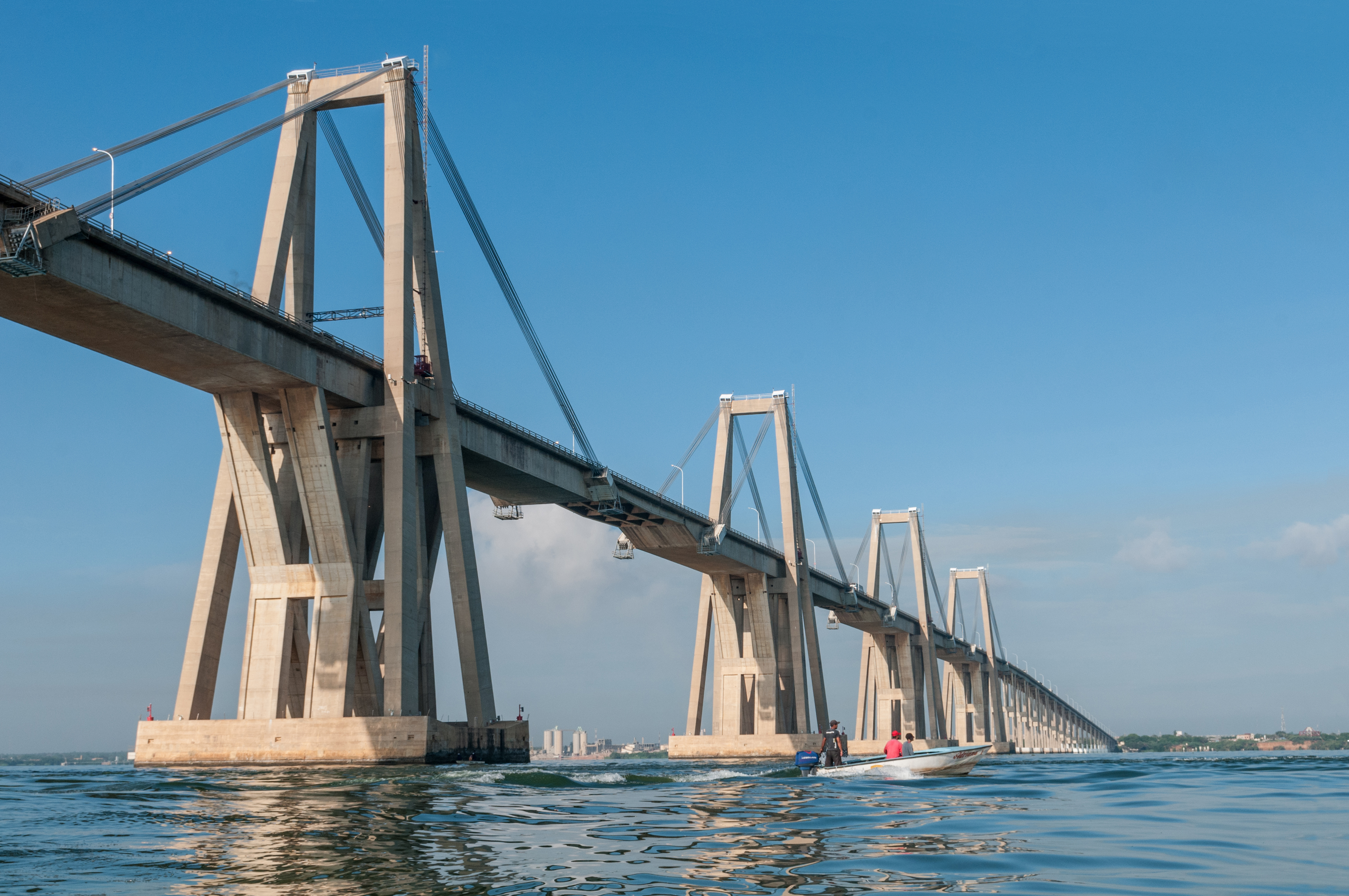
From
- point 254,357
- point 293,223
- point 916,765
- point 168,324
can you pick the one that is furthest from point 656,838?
point 293,223

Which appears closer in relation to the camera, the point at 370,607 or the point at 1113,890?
the point at 1113,890

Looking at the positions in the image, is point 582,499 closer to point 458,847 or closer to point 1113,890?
point 458,847

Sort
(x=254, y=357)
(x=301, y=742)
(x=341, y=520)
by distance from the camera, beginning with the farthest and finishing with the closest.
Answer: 1. (x=341, y=520)
2. (x=301, y=742)
3. (x=254, y=357)

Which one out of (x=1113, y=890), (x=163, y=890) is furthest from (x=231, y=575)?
(x=1113, y=890)

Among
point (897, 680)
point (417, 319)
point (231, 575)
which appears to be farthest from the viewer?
point (897, 680)

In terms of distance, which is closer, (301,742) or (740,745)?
(301,742)

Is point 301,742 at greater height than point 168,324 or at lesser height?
lesser

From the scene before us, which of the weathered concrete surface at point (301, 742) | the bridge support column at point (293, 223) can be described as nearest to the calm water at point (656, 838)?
the weathered concrete surface at point (301, 742)

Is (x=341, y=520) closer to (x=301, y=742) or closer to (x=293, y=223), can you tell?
(x=301, y=742)
